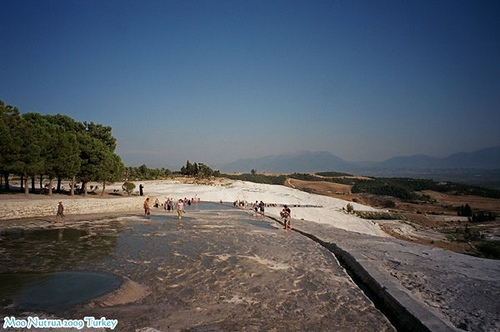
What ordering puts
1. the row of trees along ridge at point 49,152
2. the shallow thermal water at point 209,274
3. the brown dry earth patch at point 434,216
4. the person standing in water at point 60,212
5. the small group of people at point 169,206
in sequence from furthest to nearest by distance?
the brown dry earth patch at point 434,216 → the row of trees along ridge at point 49,152 → the small group of people at point 169,206 → the person standing in water at point 60,212 → the shallow thermal water at point 209,274

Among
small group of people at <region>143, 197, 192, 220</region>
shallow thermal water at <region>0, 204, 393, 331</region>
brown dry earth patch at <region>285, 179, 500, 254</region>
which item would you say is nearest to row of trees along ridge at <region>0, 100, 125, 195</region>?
small group of people at <region>143, 197, 192, 220</region>

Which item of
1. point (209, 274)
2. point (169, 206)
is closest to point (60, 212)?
point (169, 206)

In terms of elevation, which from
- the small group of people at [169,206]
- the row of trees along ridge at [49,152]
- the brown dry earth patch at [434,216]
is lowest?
the brown dry earth patch at [434,216]

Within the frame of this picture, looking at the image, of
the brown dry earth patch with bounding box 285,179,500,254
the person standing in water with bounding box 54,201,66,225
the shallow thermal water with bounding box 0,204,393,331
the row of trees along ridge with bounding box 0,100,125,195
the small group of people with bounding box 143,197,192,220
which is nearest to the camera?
the shallow thermal water with bounding box 0,204,393,331

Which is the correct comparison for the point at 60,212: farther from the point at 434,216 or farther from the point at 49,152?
the point at 434,216

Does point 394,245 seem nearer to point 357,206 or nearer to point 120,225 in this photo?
point 120,225

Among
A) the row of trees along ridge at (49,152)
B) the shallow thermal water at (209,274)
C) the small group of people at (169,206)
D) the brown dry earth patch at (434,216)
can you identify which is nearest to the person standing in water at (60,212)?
the shallow thermal water at (209,274)

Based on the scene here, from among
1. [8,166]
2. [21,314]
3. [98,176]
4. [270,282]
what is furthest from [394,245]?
[98,176]

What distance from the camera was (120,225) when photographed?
65.6 feet

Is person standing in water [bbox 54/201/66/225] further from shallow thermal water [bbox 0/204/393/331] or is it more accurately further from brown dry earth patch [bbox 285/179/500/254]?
brown dry earth patch [bbox 285/179/500/254]

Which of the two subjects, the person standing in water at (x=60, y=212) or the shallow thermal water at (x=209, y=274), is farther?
the person standing in water at (x=60, y=212)

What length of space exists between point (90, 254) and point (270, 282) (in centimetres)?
702

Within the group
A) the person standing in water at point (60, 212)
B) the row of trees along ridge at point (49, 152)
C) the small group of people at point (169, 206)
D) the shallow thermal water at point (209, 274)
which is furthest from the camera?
the row of trees along ridge at point (49, 152)

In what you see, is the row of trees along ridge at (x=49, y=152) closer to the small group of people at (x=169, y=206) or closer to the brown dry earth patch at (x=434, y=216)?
the small group of people at (x=169, y=206)
